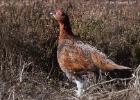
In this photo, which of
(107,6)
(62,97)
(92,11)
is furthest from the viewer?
(107,6)

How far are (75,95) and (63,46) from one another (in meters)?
1.33

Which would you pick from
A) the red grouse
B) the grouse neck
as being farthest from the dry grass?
the grouse neck

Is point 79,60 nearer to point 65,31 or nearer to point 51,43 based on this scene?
point 65,31

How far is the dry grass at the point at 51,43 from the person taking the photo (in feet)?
25.8

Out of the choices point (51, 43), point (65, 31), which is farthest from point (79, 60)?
point (51, 43)

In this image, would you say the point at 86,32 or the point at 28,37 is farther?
the point at 86,32

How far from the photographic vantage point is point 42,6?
11875mm

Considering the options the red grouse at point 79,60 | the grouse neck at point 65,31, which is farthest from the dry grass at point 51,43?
the grouse neck at point 65,31

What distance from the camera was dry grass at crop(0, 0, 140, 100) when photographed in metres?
7.86

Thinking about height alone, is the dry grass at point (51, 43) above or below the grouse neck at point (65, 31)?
below

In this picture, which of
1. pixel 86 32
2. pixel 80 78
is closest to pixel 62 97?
pixel 80 78

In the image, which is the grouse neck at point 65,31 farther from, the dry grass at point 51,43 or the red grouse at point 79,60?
the dry grass at point 51,43

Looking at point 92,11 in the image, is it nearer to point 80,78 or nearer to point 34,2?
point 34,2

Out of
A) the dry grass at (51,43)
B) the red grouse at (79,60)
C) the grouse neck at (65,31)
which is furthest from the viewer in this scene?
the grouse neck at (65,31)
